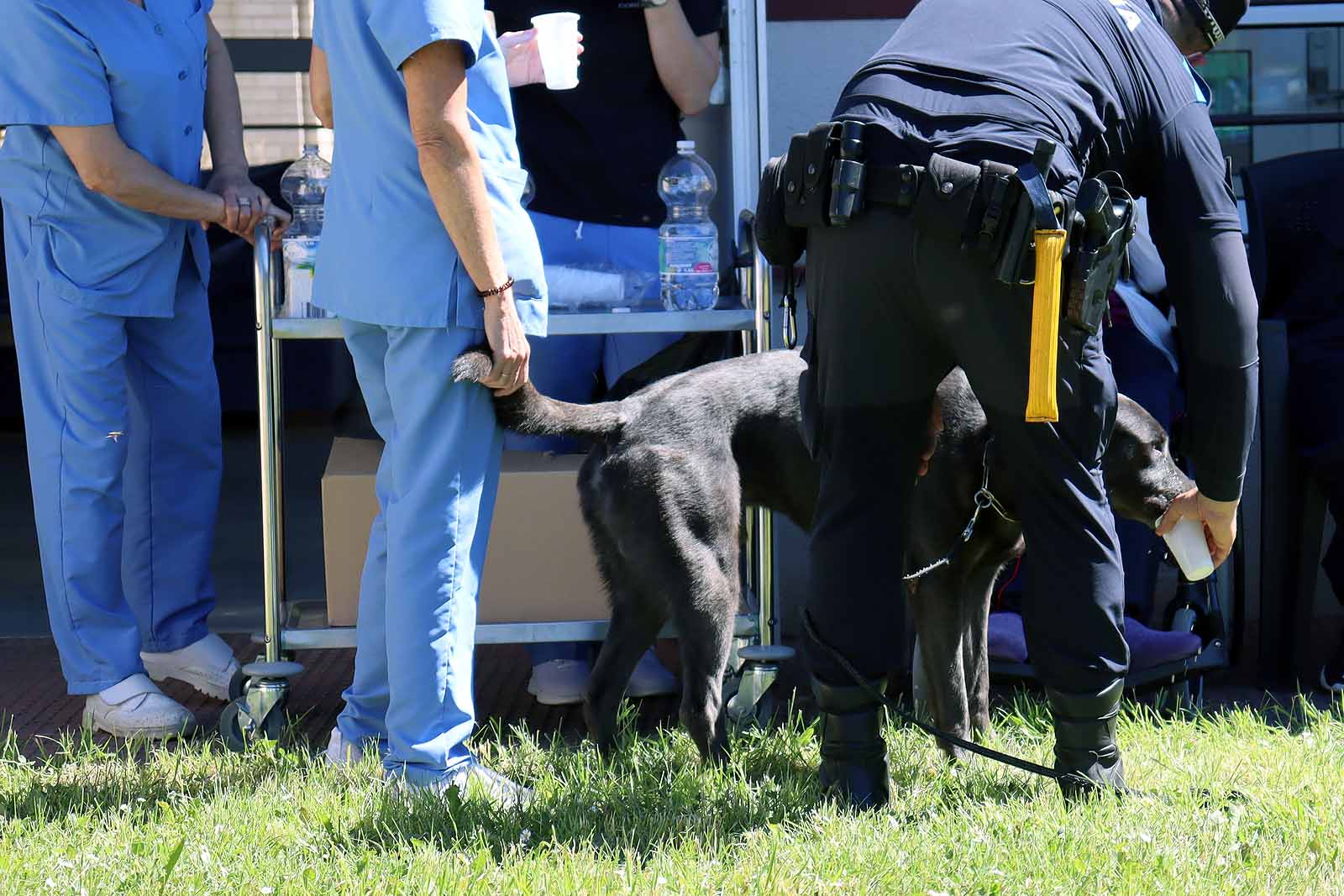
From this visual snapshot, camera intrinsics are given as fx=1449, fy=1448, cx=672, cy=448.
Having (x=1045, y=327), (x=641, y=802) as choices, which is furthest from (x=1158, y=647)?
(x=1045, y=327)

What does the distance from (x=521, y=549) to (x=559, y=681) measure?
0.44 metres

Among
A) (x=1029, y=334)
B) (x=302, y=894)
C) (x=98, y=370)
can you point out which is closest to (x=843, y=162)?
(x=1029, y=334)

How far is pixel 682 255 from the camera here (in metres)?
3.69

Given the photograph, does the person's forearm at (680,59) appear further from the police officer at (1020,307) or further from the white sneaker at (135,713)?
the white sneaker at (135,713)

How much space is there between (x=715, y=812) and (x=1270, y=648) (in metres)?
1.96

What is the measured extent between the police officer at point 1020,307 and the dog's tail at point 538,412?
1.92 ft

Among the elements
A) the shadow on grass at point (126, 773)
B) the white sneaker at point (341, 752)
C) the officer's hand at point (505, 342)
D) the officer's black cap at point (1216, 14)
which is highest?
the officer's black cap at point (1216, 14)

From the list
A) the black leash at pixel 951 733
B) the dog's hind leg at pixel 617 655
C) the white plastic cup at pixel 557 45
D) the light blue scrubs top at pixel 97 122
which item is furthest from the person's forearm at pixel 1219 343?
the light blue scrubs top at pixel 97 122

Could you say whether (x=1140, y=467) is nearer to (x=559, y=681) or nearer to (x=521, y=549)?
(x=521, y=549)

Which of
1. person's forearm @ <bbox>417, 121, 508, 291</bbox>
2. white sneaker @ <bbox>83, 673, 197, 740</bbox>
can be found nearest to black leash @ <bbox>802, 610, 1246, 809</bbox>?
person's forearm @ <bbox>417, 121, 508, 291</bbox>

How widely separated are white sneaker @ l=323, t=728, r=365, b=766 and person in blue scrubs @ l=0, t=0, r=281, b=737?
1.92 feet

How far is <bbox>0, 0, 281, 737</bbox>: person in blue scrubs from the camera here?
350 cm

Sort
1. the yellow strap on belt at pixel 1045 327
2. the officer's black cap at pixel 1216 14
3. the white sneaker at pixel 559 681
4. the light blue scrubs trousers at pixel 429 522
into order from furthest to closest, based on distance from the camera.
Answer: the white sneaker at pixel 559 681 < the light blue scrubs trousers at pixel 429 522 < the officer's black cap at pixel 1216 14 < the yellow strap on belt at pixel 1045 327

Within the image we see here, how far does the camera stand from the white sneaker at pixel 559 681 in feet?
13.0
